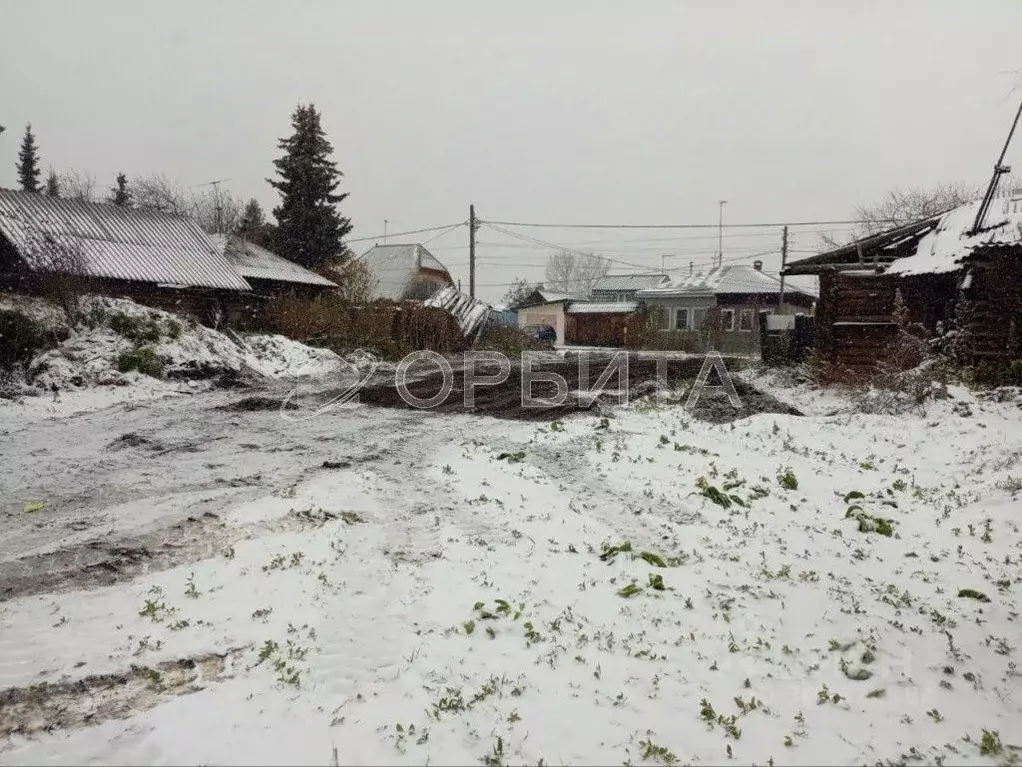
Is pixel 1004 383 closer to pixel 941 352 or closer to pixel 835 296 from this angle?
pixel 941 352

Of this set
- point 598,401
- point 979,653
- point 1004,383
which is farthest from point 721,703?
point 1004,383

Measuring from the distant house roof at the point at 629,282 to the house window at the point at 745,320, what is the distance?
8.70 m

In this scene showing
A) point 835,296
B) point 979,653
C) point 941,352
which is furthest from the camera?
point 835,296

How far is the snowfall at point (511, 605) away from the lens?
295 centimetres

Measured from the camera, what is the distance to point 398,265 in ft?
146

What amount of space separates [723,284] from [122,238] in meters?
33.4

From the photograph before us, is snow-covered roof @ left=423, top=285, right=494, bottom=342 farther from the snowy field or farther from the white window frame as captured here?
the white window frame

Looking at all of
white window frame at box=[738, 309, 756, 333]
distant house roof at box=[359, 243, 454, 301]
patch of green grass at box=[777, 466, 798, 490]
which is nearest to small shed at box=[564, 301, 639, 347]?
white window frame at box=[738, 309, 756, 333]

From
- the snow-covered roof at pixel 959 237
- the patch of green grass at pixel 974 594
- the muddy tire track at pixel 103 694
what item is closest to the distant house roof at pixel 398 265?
the snow-covered roof at pixel 959 237

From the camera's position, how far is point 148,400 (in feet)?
37.9

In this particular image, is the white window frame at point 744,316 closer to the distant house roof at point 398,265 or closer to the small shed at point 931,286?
the distant house roof at point 398,265

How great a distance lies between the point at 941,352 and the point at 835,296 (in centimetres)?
288

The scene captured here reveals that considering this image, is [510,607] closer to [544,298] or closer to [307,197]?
[307,197]

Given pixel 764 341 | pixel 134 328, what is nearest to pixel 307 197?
pixel 134 328
